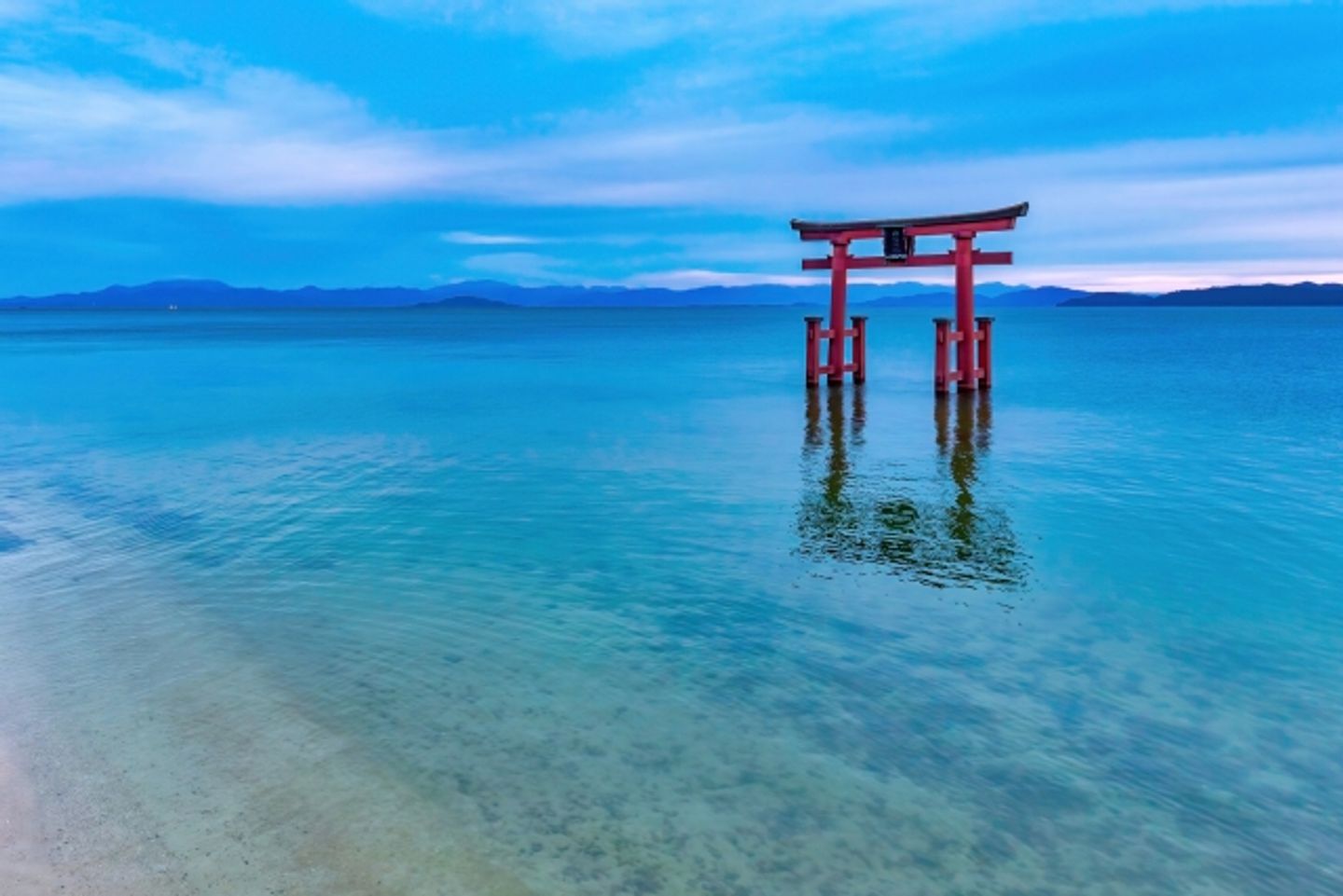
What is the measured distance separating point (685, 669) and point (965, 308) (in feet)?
76.7

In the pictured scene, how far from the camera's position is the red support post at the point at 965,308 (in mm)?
27953

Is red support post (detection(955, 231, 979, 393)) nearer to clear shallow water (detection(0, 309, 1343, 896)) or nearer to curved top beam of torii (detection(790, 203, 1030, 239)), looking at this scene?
curved top beam of torii (detection(790, 203, 1030, 239))

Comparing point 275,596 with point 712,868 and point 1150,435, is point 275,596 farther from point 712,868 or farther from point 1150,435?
point 1150,435

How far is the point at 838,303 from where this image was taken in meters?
32.3

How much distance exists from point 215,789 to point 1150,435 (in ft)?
78.5

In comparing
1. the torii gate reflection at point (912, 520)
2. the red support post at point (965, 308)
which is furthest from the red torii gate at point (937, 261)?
the torii gate reflection at point (912, 520)

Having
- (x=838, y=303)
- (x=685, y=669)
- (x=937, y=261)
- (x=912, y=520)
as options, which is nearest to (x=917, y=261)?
(x=937, y=261)

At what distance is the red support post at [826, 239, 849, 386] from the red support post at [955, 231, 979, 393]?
12.0ft

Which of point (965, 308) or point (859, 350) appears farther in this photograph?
point (859, 350)

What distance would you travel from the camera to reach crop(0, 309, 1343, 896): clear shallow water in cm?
600

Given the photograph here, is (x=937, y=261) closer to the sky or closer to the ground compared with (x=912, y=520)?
closer to the sky

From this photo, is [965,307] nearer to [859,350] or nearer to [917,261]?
[917,261]

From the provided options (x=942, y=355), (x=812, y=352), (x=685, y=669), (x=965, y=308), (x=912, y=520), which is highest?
(x=965, y=308)

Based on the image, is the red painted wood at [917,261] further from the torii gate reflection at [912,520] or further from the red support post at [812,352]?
the torii gate reflection at [912,520]
